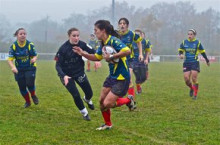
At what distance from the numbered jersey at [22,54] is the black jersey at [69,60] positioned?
1203 millimetres

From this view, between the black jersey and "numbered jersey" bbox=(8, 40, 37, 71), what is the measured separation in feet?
3.95

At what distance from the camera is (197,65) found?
11.3 metres

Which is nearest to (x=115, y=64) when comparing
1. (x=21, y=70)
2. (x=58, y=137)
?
(x=58, y=137)

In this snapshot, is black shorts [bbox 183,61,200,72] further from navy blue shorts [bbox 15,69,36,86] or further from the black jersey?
navy blue shorts [bbox 15,69,36,86]

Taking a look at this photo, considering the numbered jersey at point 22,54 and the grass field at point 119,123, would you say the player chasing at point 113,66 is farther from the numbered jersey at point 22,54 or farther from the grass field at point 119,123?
the numbered jersey at point 22,54

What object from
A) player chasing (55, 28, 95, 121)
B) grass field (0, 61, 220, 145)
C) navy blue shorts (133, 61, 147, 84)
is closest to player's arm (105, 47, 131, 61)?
grass field (0, 61, 220, 145)

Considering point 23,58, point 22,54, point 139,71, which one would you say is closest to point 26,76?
point 23,58

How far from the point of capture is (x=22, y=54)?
341 inches

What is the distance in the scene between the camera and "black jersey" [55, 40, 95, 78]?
25.5 ft

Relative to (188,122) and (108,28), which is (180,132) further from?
(108,28)

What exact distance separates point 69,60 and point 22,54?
4.72 feet

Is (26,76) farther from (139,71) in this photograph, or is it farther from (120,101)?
(139,71)

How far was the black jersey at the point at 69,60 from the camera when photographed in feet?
25.5

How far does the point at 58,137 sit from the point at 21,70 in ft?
10.0
